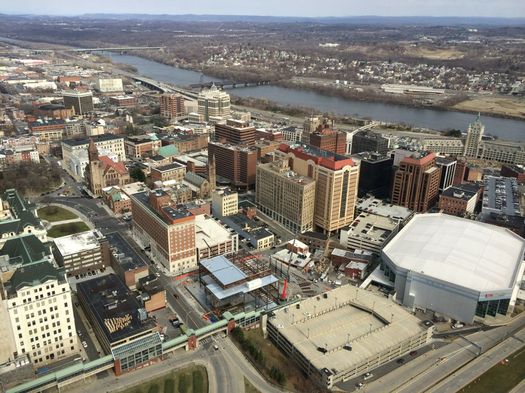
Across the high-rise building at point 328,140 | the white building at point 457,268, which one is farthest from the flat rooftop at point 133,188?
the white building at point 457,268

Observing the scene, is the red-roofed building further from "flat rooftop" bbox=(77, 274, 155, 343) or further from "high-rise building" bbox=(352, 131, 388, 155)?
"high-rise building" bbox=(352, 131, 388, 155)

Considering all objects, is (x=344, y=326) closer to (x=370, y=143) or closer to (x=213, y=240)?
(x=213, y=240)

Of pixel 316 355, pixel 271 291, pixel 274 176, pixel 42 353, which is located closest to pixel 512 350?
pixel 316 355

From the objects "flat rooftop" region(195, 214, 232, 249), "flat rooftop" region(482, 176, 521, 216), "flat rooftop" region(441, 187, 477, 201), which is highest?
"flat rooftop" region(441, 187, 477, 201)

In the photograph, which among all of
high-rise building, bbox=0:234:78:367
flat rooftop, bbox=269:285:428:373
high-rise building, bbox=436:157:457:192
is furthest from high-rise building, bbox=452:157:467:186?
high-rise building, bbox=0:234:78:367

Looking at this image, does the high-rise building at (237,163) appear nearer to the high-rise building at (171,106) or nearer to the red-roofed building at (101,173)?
the red-roofed building at (101,173)

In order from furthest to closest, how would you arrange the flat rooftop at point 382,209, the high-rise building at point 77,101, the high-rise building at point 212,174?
1. the high-rise building at point 77,101
2. the high-rise building at point 212,174
3. the flat rooftop at point 382,209

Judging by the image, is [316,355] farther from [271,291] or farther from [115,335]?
[115,335]
